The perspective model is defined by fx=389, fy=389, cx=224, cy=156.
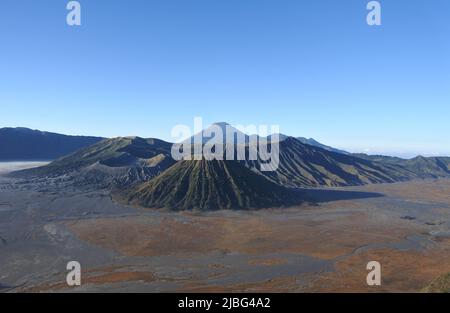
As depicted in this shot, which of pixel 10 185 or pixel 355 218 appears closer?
pixel 355 218

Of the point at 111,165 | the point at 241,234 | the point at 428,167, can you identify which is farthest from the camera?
the point at 428,167

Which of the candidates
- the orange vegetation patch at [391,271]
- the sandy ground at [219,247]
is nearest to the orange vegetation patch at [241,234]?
the sandy ground at [219,247]

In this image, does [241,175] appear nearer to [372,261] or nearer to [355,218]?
[355,218]

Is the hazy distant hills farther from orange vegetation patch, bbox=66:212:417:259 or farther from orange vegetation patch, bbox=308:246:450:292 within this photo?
orange vegetation patch, bbox=308:246:450:292

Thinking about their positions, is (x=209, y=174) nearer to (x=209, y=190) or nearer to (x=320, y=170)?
(x=209, y=190)

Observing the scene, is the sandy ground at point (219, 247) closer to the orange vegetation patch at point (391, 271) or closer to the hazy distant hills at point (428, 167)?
the orange vegetation patch at point (391, 271)

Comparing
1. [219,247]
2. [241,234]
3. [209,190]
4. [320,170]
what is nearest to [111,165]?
[209,190]
